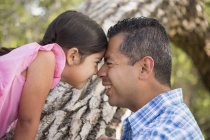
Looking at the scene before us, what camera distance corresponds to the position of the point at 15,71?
2441mm

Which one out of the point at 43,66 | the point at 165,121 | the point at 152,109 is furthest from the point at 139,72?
the point at 43,66

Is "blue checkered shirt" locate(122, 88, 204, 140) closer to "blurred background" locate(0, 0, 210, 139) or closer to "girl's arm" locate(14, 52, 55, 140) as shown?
"girl's arm" locate(14, 52, 55, 140)

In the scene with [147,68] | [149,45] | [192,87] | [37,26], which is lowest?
[192,87]

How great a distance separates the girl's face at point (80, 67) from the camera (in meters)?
2.52

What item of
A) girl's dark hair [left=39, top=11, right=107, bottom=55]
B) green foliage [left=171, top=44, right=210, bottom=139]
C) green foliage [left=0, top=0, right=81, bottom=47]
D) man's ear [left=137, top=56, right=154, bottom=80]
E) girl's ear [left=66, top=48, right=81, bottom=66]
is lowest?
green foliage [left=171, top=44, right=210, bottom=139]

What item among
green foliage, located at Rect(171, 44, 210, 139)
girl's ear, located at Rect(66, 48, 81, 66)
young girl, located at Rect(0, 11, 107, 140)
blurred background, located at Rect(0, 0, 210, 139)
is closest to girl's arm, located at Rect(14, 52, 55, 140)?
young girl, located at Rect(0, 11, 107, 140)

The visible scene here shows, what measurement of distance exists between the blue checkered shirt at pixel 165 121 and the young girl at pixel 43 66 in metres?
0.42

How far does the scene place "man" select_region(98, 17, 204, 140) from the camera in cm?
220

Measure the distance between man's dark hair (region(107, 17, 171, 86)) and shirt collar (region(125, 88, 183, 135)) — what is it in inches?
5.3

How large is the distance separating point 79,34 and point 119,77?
12.9 inches

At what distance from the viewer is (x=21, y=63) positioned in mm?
2430

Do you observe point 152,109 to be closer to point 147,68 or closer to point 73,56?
point 147,68

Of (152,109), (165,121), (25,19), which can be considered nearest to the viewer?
(165,121)

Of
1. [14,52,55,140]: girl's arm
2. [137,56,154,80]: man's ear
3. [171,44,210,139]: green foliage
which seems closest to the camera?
[137,56,154,80]: man's ear
